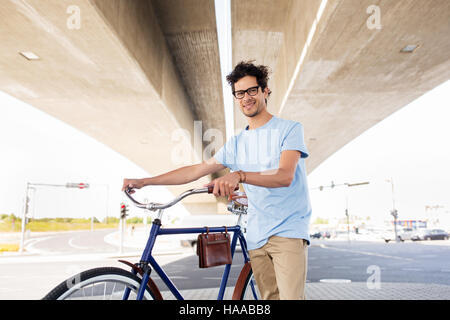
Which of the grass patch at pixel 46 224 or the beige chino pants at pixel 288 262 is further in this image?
the grass patch at pixel 46 224

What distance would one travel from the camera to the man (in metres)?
1.75

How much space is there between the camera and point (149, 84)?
9.08 metres

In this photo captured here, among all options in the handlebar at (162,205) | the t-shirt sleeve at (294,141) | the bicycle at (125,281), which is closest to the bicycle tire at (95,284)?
the bicycle at (125,281)

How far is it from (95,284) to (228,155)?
40.6 inches

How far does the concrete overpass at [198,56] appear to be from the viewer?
651 cm

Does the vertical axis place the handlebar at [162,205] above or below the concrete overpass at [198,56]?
below

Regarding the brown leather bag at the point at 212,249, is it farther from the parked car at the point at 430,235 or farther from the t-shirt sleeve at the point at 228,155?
the parked car at the point at 430,235

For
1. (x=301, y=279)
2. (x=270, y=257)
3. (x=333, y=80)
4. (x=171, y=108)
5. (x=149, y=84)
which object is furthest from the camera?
(x=171, y=108)

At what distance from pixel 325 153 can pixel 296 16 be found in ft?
49.9

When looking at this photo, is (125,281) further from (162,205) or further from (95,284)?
(162,205)

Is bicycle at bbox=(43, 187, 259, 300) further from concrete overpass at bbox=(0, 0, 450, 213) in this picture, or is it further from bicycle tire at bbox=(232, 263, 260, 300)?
concrete overpass at bbox=(0, 0, 450, 213)

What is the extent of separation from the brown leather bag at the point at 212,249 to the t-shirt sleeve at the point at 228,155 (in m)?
0.41

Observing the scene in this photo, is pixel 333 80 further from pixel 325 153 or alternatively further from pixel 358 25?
pixel 325 153

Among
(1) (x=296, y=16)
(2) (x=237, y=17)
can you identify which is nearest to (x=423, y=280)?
(1) (x=296, y=16)
